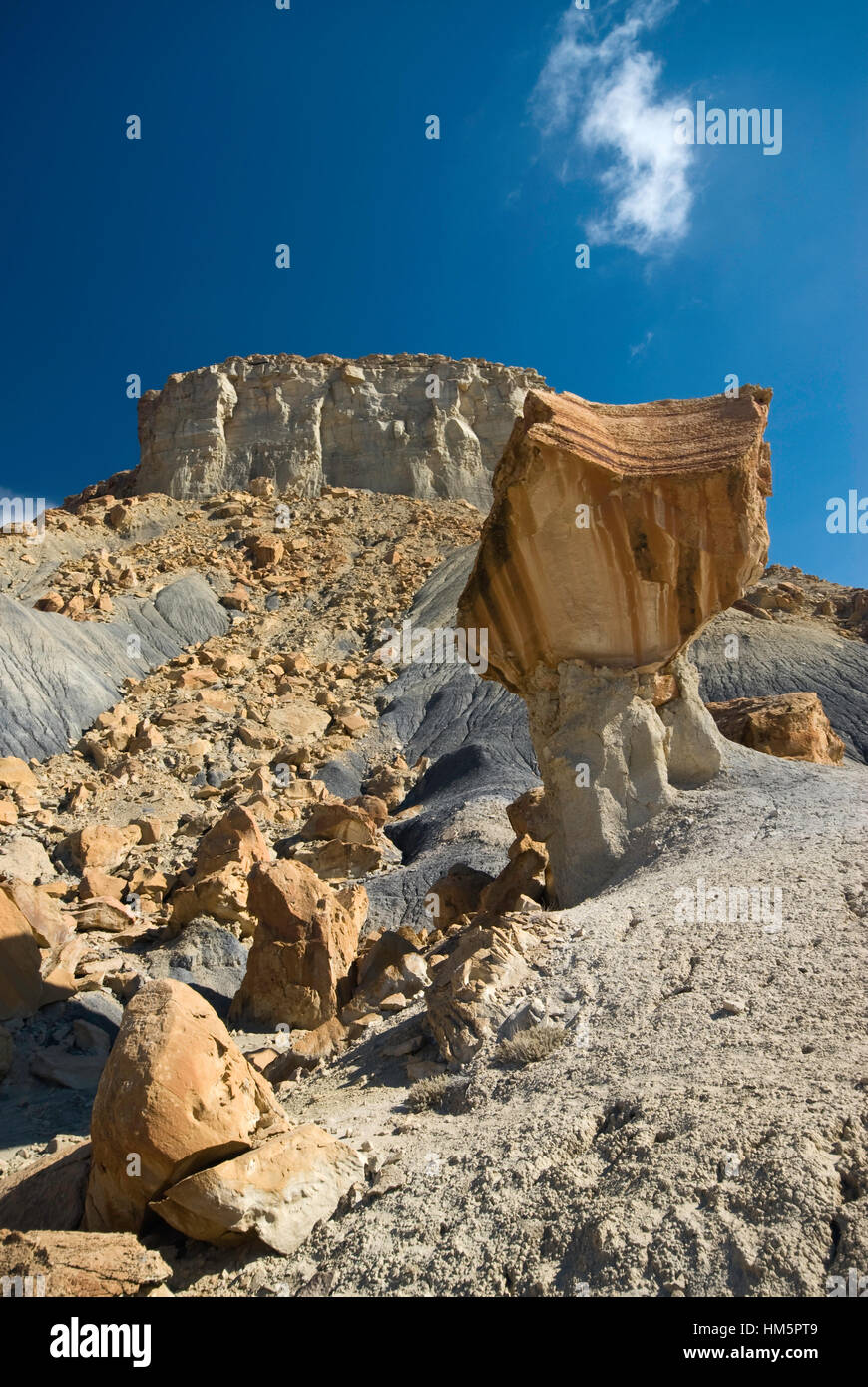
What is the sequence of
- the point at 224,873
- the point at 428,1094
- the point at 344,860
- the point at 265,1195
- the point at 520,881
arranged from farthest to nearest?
the point at 344,860, the point at 224,873, the point at 520,881, the point at 428,1094, the point at 265,1195

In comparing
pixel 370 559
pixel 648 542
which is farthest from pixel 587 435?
pixel 370 559

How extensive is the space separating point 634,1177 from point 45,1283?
94.3 inches

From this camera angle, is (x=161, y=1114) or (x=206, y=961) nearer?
(x=161, y=1114)

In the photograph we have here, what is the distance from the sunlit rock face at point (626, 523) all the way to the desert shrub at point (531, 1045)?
4526 mm

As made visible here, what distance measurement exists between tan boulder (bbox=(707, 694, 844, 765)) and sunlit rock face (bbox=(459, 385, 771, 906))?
11.9ft

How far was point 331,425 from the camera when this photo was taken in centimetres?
4944

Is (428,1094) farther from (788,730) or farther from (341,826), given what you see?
(341,826)

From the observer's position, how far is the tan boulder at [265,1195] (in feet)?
13.0

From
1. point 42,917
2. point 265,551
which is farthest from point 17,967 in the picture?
point 265,551

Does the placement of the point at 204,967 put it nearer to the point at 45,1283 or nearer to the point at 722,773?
the point at 722,773

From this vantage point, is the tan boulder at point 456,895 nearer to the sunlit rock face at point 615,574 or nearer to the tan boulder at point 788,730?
the sunlit rock face at point 615,574

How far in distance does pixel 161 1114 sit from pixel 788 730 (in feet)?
34.3

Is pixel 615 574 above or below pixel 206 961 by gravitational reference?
above

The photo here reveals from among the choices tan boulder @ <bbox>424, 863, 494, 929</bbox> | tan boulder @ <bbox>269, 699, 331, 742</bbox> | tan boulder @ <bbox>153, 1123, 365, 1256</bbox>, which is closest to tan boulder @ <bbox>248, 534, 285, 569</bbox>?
tan boulder @ <bbox>269, 699, 331, 742</bbox>
